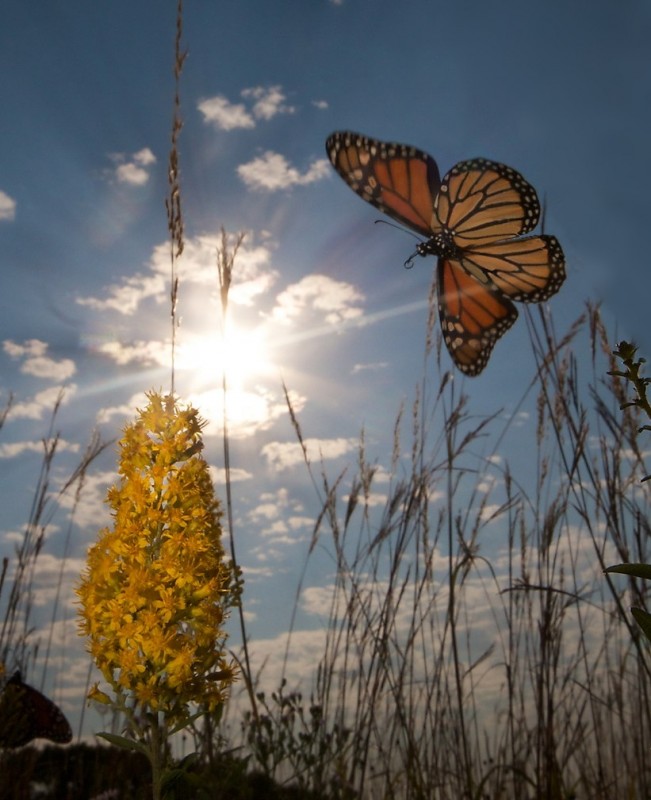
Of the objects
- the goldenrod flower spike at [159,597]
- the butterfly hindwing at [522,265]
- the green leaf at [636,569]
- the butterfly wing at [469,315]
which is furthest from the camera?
the butterfly wing at [469,315]

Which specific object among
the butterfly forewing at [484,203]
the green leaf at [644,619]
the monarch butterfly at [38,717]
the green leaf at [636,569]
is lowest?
the monarch butterfly at [38,717]

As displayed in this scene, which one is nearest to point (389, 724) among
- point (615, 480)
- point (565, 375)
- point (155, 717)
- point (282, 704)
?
point (282, 704)

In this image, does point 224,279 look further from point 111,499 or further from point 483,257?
point 483,257

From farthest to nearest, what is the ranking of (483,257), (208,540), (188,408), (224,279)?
1. (483,257)
2. (224,279)
3. (188,408)
4. (208,540)

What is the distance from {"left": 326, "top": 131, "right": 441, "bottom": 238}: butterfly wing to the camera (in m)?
3.23

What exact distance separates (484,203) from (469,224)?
0.12m

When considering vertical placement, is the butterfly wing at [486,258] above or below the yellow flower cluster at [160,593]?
above

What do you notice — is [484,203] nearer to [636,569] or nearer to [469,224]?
[469,224]

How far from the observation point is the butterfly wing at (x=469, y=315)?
3424mm

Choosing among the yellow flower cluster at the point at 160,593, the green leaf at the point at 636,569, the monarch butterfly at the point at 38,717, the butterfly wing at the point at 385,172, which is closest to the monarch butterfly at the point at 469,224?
the butterfly wing at the point at 385,172

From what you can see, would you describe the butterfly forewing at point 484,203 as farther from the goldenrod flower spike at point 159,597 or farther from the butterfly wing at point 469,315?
the goldenrod flower spike at point 159,597

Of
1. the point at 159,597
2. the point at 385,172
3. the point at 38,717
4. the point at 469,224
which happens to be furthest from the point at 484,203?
the point at 38,717

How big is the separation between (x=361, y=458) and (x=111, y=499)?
5.86 ft

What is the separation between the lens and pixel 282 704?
321 cm
